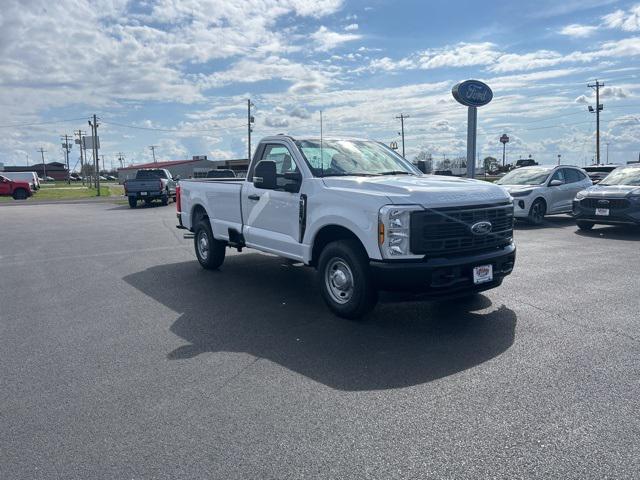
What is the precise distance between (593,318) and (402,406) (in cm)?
311

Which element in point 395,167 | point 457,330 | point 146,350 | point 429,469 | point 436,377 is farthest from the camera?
point 395,167

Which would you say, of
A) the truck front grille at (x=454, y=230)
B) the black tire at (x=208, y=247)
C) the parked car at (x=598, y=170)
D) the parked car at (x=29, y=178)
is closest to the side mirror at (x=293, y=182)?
the truck front grille at (x=454, y=230)

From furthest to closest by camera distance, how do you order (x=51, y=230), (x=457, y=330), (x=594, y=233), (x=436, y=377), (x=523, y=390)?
(x=51, y=230)
(x=594, y=233)
(x=457, y=330)
(x=436, y=377)
(x=523, y=390)

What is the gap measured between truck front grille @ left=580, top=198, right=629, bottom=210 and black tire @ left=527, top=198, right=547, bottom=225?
1.73m

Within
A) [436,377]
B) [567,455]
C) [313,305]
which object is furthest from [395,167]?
[567,455]

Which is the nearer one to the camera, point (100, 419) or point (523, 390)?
point (100, 419)

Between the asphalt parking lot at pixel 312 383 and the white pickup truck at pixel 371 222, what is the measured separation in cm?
54

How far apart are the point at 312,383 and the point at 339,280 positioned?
5.80 feet

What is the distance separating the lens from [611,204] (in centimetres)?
1224

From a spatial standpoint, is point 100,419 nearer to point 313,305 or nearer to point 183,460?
point 183,460

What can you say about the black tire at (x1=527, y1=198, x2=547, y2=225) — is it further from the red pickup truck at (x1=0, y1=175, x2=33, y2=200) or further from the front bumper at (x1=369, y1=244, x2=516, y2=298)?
the red pickup truck at (x1=0, y1=175, x2=33, y2=200)

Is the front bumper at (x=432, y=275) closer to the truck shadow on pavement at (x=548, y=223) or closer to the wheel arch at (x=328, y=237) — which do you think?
the wheel arch at (x=328, y=237)

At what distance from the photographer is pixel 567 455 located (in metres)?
3.07

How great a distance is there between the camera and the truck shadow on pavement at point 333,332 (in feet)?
14.6
